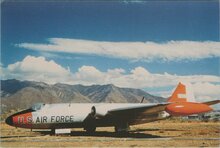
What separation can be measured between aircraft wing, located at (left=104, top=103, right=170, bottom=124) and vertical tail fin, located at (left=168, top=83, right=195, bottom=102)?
317 cm

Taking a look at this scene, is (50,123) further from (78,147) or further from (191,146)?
(191,146)

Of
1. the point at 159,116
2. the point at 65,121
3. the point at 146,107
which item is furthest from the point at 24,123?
the point at 159,116

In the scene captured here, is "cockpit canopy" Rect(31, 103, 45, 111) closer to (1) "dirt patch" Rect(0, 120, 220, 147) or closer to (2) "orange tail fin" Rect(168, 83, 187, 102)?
(1) "dirt patch" Rect(0, 120, 220, 147)

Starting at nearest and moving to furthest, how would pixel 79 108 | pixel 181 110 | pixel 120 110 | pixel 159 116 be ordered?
pixel 181 110 < pixel 120 110 < pixel 79 108 < pixel 159 116

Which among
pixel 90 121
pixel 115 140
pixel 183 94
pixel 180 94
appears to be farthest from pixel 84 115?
pixel 183 94

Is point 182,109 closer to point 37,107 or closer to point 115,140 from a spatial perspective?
point 115,140

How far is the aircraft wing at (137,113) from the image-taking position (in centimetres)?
2585

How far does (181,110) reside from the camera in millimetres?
25000

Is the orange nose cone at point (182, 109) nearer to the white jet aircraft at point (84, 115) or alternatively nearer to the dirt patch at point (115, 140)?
the white jet aircraft at point (84, 115)

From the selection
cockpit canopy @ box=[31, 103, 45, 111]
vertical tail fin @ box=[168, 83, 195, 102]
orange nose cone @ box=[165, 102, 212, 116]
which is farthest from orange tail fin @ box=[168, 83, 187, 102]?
cockpit canopy @ box=[31, 103, 45, 111]

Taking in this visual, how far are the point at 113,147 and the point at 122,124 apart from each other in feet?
35.4

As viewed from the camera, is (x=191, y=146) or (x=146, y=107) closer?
(x=191, y=146)

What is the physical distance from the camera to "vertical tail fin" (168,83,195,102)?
32594 mm

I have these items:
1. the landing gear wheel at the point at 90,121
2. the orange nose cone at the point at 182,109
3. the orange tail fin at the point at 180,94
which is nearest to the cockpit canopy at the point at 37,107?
the landing gear wheel at the point at 90,121
